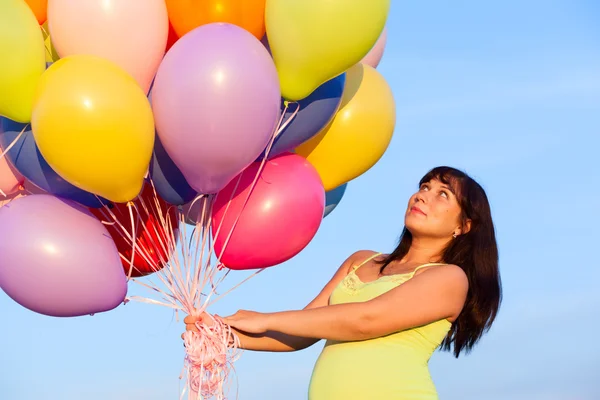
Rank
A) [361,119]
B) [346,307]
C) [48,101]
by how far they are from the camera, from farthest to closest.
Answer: [361,119] < [346,307] < [48,101]

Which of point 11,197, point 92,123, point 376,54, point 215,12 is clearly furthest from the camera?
point 376,54

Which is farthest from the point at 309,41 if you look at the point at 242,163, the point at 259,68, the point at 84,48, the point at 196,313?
the point at 196,313

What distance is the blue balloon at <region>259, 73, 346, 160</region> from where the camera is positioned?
412 cm

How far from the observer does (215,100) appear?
370 centimetres

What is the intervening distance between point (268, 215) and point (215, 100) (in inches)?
22.2

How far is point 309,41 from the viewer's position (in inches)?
152

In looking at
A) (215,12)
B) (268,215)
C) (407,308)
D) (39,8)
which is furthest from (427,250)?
(39,8)

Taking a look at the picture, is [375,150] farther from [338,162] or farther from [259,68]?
[259,68]

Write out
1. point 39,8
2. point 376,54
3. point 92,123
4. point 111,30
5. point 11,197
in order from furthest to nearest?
point 376,54 < point 11,197 < point 39,8 < point 111,30 < point 92,123

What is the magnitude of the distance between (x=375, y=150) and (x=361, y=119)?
0.59 ft

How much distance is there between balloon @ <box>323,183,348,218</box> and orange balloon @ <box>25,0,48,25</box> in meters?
1.45

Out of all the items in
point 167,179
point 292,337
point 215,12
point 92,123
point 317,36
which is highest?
point 215,12

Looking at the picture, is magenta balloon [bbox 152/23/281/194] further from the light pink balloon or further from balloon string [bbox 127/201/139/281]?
the light pink balloon

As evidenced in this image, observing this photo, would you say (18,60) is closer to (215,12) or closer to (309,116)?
(215,12)
